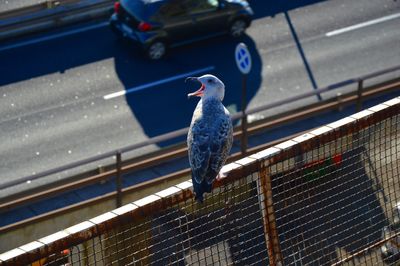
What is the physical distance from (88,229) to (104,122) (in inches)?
553

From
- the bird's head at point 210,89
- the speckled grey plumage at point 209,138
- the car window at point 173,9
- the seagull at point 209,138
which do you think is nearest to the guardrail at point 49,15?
the car window at point 173,9

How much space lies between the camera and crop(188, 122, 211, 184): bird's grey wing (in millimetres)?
7918

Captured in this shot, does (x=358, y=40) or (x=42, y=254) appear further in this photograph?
(x=358, y=40)

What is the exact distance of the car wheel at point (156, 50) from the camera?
2186 cm

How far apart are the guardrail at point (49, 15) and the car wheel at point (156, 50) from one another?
7.84ft

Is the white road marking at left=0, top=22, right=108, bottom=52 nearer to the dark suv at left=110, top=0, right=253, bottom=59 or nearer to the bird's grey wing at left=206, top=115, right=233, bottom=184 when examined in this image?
the dark suv at left=110, top=0, right=253, bottom=59

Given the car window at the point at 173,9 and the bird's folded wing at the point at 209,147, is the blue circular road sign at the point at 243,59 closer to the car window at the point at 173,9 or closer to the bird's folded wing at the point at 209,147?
the car window at the point at 173,9

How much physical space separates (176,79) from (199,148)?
42.1 ft

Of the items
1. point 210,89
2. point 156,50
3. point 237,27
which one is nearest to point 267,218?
point 210,89

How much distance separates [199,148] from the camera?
8.34 metres

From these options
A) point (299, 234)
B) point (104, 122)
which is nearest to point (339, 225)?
point (299, 234)

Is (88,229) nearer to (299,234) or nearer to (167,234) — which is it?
(167,234)

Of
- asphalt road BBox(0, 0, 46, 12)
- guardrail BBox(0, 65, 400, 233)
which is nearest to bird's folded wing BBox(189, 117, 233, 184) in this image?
guardrail BBox(0, 65, 400, 233)

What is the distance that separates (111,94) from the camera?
20.6m
